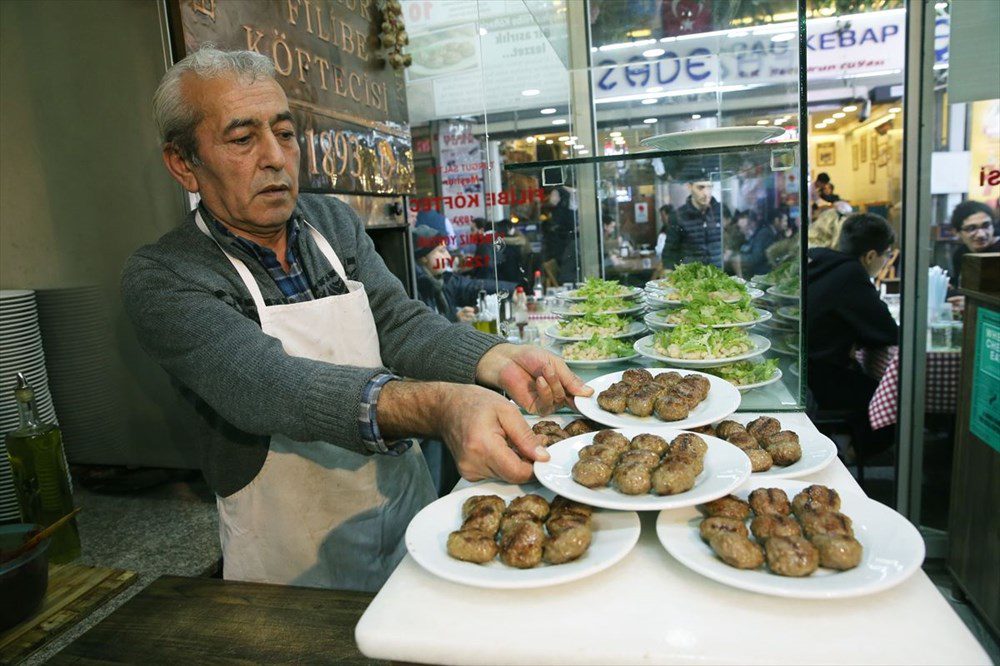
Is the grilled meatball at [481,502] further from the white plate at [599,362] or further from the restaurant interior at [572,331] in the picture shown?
the white plate at [599,362]

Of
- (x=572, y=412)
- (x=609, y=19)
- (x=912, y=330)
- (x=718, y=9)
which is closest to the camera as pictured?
(x=572, y=412)

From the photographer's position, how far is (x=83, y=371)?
2422 mm

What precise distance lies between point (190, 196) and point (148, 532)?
3.89 ft

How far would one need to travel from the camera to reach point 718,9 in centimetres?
272

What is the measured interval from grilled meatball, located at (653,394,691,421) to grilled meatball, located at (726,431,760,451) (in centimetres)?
11

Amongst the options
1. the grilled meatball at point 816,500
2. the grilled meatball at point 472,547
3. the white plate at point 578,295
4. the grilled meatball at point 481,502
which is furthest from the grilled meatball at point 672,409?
the white plate at point 578,295

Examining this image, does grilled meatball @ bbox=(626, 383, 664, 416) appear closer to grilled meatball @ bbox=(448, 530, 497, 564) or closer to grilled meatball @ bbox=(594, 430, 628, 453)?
grilled meatball @ bbox=(594, 430, 628, 453)

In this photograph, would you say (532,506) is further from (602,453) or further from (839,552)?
(839,552)

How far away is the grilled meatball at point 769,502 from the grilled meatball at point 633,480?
0.57ft

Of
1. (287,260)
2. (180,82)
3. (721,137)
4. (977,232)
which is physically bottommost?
(977,232)

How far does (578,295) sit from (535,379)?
584 millimetres

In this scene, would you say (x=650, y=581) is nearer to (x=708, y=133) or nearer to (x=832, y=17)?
(x=708, y=133)

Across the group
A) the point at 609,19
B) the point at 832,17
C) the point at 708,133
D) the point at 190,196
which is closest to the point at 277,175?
the point at 190,196

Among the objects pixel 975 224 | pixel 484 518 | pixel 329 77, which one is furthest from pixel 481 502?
pixel 975 224
